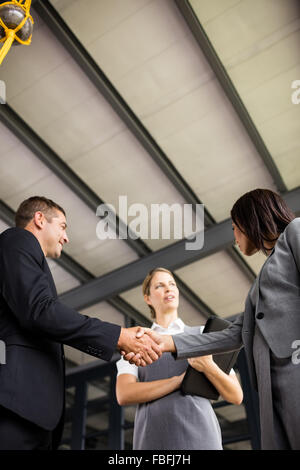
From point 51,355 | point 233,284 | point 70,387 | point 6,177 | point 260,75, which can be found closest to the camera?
point 51,355

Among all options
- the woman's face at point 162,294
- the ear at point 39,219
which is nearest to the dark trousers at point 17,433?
the ear at point 39,219

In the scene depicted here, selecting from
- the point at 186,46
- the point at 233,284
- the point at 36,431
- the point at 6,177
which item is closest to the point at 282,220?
the point at 36,431

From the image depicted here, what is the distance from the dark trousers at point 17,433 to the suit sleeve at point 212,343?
1.67ft

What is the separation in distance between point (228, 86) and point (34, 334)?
11.2 ft

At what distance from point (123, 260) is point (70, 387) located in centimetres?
334

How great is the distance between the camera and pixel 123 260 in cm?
593

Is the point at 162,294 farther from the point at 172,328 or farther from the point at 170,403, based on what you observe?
the point at 170,403

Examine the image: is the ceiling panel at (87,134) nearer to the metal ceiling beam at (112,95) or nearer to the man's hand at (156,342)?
the metal ceiling beam at (112,95)

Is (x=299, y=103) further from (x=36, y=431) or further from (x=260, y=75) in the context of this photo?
(x=36, y=431)

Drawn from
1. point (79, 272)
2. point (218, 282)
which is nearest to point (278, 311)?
point (79, 272)

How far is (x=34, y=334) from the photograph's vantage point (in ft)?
4.27

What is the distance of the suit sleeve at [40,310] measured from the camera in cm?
129

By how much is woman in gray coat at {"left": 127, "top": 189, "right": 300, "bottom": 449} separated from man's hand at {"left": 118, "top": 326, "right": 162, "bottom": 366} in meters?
0.11

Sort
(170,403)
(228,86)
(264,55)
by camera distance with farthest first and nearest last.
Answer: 1. (228,86)
2. (264,55)
3. (170,403)
